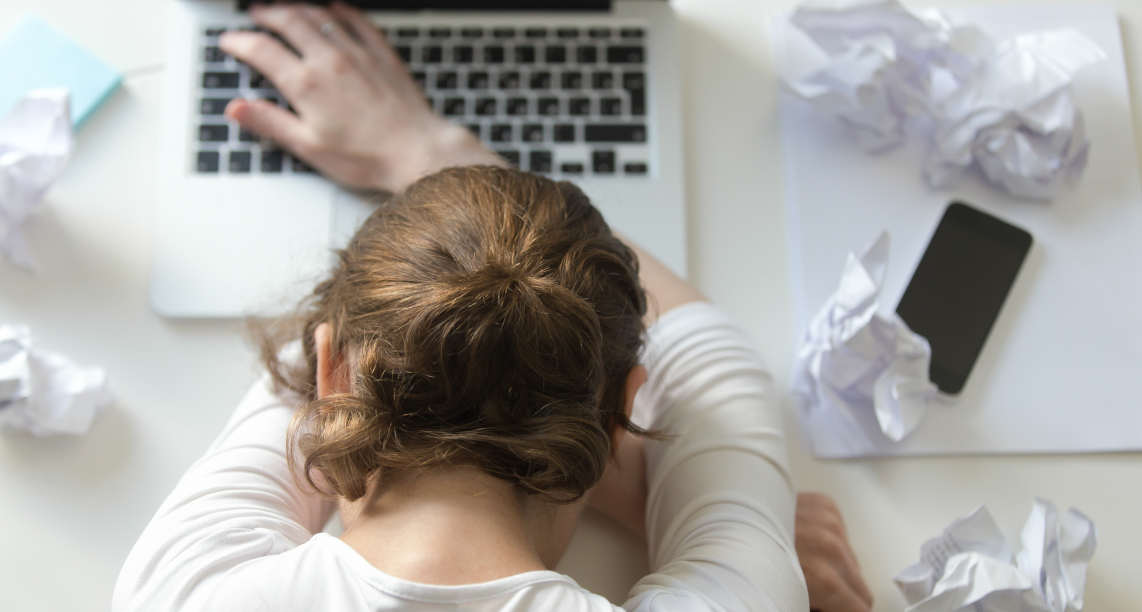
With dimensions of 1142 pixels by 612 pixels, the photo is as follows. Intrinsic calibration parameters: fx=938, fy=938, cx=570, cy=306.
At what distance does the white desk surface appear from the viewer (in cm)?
62

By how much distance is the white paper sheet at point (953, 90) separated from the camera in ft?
2.33

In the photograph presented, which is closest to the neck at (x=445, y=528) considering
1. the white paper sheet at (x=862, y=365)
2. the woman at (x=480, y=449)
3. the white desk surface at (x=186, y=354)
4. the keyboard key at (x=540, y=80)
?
the woman at (x=480, y=449)

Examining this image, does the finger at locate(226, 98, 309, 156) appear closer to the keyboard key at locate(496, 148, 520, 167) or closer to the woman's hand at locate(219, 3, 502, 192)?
the woman's hand at locate(219, 3, 502, 192)

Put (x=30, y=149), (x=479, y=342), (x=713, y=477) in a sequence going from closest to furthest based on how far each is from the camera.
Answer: (x=479, y=342), (x=713, y=477), (x=30, y=149)

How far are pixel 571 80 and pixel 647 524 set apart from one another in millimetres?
351

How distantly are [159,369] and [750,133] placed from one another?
0.48m

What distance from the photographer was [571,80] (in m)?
0.74

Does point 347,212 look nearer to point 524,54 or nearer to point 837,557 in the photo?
point 524,54

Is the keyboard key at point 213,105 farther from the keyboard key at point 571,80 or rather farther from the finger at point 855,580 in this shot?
the finger at point 855,580

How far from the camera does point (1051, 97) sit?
2.34 ft

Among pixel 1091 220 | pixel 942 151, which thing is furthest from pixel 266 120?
pixel 1091 220

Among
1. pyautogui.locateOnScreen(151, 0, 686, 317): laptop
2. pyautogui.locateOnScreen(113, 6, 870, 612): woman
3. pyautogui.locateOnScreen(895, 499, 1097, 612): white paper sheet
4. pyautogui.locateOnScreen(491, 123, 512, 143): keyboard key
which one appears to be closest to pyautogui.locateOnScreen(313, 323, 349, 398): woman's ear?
pyautogui.locateOnScreen(113, 6, 870, 612): woman

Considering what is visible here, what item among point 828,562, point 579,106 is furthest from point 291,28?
point 828,562

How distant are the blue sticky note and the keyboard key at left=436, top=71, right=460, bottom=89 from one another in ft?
0.83
